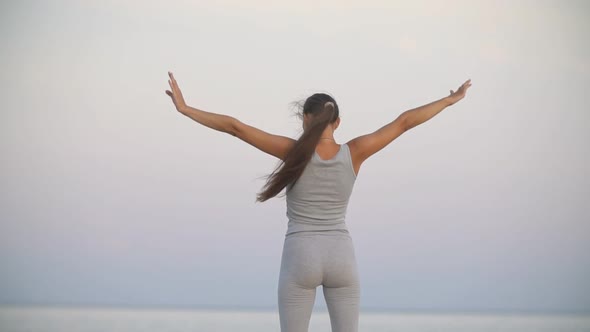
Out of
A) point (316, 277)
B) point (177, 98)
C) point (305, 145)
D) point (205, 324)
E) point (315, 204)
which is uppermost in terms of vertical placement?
point (177, 98)

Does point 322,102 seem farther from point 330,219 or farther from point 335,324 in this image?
point 335,324

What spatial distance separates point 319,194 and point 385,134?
434mm

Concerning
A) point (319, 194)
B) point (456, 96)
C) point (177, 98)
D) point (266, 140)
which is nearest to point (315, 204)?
point (319, 194)

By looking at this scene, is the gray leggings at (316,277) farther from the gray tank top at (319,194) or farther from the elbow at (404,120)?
the elbow at (404,120)

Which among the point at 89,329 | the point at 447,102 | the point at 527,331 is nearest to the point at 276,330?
the point at 89,329

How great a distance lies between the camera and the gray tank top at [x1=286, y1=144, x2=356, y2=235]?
4004 mm

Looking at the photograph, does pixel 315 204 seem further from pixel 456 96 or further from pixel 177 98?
pixel 456 96

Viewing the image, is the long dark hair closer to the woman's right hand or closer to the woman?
the woman

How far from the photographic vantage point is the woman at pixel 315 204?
3947 mm

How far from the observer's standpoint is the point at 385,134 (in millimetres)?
4168

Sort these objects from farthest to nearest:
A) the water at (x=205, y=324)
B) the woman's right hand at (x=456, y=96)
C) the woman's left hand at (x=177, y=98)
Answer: the water at (x=205, y=324), the woman's right hand at (x=456, y=96), the woman's left hand at (x=177, y=98)

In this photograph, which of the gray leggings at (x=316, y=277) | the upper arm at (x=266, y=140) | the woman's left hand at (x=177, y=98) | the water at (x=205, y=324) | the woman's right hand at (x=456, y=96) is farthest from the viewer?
the water at (x=205, y=324)

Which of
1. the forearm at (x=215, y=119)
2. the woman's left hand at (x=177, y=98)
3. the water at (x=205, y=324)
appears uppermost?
the woman's left hand at (x=177, y=98)

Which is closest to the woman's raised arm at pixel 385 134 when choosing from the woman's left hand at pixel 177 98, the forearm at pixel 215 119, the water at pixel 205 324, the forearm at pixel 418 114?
the forearm at pixel 418 114
